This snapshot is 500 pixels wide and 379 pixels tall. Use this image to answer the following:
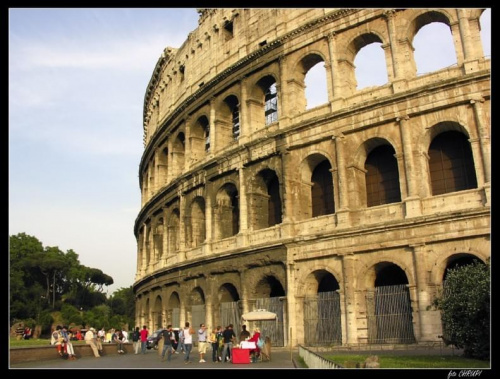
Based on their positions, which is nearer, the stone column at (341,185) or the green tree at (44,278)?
the stone column at (341,185)

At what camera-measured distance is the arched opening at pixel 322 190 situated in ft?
69.2

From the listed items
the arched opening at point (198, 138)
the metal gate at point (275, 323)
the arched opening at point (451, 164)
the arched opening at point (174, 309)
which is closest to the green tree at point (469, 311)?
the arched opening at point (451, 164)

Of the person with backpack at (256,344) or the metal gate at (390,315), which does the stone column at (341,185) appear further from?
the person with backpack at (256,344)

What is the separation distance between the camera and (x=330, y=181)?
2119 cm

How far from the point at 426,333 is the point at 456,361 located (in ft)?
13.4

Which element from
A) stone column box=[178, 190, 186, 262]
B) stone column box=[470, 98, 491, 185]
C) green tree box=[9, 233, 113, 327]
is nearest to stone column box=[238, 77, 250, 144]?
stone column box=[178, 190, 186, 262]

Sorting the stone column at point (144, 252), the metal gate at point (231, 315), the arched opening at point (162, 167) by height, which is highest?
the arched opening at point (162, 167)

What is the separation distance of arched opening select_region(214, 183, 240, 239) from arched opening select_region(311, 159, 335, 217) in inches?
164

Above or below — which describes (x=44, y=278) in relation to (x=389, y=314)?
above

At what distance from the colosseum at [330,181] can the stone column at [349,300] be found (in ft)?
0.14

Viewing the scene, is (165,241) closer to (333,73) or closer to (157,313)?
(157,313)

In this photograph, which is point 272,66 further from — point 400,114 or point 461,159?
point 461,159

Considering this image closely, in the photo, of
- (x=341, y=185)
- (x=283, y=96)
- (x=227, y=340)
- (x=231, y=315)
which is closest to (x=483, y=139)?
(x=341, y=185)

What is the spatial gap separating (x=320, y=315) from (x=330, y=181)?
5223mm
